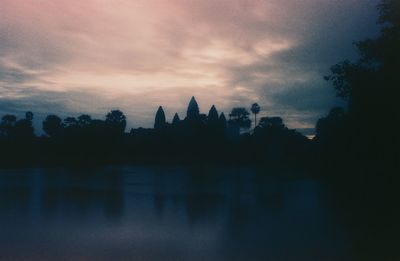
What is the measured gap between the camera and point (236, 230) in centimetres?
1070

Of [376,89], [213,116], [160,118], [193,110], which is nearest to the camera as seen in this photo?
[376,89]

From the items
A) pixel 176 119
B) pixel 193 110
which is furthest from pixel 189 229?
pixel 176 119

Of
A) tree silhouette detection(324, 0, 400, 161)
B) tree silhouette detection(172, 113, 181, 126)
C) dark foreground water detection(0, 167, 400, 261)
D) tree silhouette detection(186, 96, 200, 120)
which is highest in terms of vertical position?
tree silhouette detection(186, 96, 200, 120)

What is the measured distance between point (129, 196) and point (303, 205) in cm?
794

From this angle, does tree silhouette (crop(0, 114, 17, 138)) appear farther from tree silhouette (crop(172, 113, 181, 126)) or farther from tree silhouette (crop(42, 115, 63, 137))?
tree silhouette (crop(172, 113, 181, 126))

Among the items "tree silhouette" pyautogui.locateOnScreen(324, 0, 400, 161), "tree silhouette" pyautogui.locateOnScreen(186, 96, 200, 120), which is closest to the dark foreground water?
"tree silhouette" pyautogui.locateOnScreen(324, 0, 400, 161)

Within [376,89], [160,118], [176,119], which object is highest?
[160,118]

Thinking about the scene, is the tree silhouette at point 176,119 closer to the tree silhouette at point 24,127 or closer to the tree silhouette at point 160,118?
the tree silhouette at point 160,118

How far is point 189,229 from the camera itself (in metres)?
10.7

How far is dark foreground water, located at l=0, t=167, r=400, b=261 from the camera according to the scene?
8.20 m

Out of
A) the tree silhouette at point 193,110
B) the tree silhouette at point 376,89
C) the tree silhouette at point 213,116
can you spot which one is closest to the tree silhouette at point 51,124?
the tree silhouette at point 193,110

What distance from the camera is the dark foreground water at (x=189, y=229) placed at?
8203 mm

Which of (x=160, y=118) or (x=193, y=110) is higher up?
(x=193, y=110)

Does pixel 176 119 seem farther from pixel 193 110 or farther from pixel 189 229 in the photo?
pixel 189 229
